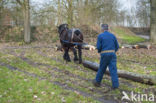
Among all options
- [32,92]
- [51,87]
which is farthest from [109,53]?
[32,92]

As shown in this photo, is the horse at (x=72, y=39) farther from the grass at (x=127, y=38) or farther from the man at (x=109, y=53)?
the grass at (x=127, y=38)

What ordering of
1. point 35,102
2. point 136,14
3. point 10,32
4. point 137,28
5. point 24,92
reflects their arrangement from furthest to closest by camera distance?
point 137,28
point 136,14
point 10,32
point 24,92
point 35,102

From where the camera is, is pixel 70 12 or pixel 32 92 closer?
pixel 32 92

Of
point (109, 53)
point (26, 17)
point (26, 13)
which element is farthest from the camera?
point (26, 17)

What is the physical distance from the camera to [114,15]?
22016mm

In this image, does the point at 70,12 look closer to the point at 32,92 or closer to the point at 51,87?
the point at 51,87

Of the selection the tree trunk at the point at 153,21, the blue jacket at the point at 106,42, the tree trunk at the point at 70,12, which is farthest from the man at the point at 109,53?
the tree trunk at the point at 70,12

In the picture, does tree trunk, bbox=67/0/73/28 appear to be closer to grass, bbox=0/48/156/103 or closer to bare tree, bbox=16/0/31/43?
bare tree, bbox=16/0/31/43

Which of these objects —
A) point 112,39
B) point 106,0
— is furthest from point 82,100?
point 106,0

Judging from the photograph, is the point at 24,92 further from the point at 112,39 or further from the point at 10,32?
the point at 10,32

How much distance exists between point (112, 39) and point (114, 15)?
1736 centimetres

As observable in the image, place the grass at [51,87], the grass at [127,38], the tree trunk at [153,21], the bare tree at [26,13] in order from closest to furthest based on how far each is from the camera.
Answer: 1. the grass at [51,87]
2. the tree trunk at [153,21]
3. the bare tree at [26,13]
4. the grass at [127,38]

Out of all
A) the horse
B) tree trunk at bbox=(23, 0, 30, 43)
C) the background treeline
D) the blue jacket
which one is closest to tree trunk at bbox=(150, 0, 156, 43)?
the background treeline

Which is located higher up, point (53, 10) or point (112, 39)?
point (53, 10)
